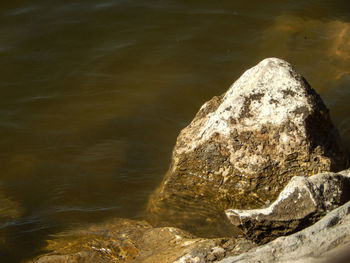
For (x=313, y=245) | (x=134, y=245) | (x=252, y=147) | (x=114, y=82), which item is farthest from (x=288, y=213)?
(x=114, y=82)

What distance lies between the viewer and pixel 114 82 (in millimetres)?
5980

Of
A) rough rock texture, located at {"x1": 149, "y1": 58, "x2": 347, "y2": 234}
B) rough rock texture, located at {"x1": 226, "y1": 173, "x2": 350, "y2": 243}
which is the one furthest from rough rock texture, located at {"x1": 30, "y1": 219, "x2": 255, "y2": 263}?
rough rock texture, located at {"x1": 149, "y1": 58, "x2": 347, "y2": 234}

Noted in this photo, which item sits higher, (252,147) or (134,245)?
(252,147)

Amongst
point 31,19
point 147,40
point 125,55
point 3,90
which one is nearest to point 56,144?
point 3,90

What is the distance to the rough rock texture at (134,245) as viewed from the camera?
9.85 ft

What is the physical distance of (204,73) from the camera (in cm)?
608

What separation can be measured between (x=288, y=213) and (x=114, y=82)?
357 centimetres

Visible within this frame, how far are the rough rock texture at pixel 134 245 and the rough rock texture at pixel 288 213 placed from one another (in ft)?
0.47

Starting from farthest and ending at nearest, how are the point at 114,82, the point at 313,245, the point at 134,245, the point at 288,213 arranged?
1. the point at 114,82
2. the point at 134,245
3. the point at 288,213
4. the point at 313,245

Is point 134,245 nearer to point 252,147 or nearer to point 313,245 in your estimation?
point 252,147

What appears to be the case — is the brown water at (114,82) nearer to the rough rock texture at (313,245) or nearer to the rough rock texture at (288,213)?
the rough rock texture at (288,213)

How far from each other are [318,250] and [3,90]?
4520 mm

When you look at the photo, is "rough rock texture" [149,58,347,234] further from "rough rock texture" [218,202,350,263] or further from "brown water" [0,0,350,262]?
"rough rock texture" [218,202,350,263]

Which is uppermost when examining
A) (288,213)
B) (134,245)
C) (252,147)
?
(252,147)
